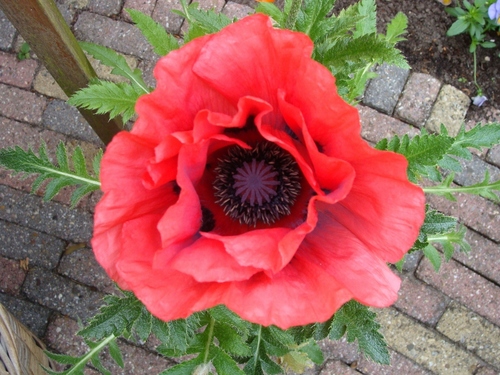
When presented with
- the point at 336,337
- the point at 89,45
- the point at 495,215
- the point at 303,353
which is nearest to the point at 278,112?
the point at 336,337

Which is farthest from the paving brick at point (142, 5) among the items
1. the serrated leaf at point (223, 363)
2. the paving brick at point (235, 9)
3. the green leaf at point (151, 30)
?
the serrated leaf at point (223, 363)

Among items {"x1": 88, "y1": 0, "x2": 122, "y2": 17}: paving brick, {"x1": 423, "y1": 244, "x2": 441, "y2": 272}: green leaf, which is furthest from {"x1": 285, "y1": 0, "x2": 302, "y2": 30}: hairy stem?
{"x1": 88, "y1": 0, "x2": 122, "y2": 17}: paving brick

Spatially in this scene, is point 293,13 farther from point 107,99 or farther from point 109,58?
point 109,58

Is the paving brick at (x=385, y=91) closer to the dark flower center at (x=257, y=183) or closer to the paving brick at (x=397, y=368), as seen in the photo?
the paving brick at (x=397, y=368)


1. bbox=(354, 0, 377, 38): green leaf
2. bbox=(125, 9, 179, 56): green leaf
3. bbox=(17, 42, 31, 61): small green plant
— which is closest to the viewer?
bbox=(125, 9, 179, 56): green leaf

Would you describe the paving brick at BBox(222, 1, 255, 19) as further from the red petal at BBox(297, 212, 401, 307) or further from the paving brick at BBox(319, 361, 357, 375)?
the red petal at BBox(297, 212, 401, 307)
